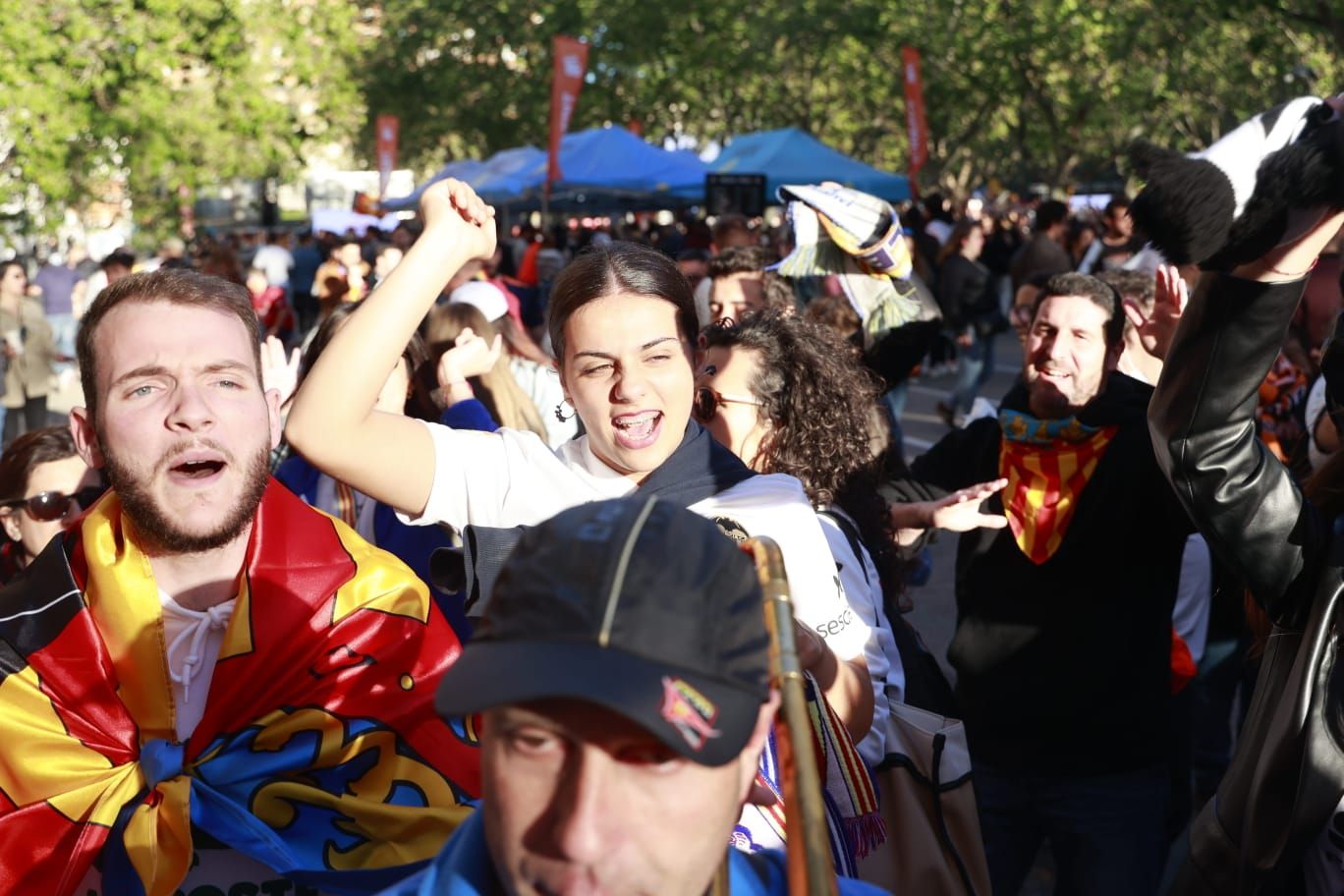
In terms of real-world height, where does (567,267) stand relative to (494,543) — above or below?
above

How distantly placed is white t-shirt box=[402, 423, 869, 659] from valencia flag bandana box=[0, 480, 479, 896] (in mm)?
268

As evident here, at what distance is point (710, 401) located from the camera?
3.63 metres

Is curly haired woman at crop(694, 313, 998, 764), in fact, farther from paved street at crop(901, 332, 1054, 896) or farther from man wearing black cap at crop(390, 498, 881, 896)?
man wearing black cap at crop(390, 498, 881, 896)

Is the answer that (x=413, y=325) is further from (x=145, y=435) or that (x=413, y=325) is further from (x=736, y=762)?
(x=736, y=762)

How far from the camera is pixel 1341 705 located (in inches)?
92.7

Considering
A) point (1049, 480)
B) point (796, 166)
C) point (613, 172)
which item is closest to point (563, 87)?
point (613, 172)

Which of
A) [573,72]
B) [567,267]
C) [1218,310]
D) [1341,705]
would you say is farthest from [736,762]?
[573,72]

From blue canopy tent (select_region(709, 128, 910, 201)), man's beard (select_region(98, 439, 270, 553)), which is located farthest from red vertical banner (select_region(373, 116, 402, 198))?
man's beard (select_region(98, 439, 270, 553))

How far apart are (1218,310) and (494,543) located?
1.14m

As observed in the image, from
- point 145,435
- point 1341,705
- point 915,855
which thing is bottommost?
point 915,855

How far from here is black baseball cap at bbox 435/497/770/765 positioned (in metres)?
1.30

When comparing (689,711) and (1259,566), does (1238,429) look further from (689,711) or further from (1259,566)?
(689,711)

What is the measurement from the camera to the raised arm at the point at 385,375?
2451 mm

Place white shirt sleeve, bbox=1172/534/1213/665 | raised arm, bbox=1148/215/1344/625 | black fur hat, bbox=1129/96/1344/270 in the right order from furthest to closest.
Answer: white shirt sleeve, bbox=1172/534/1213/665 → raised arm, bbox=1148/215/1344/625 → black fur hat, bbox=1129/96/1344/270
